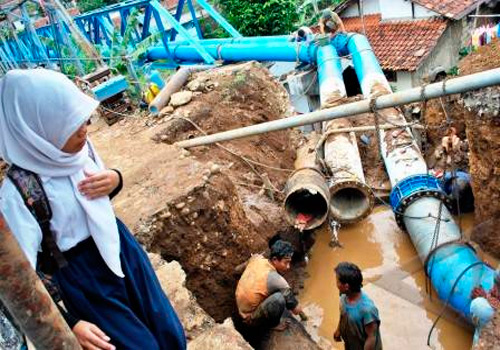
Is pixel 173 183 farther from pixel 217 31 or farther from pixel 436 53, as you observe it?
pixel 217 31

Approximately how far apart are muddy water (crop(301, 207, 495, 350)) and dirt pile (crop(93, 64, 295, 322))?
98 centimetres

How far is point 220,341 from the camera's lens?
10.6ft

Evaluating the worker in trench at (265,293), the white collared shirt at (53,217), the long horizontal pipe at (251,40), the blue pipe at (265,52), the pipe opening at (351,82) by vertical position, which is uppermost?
the white collared shirt at (53,217)

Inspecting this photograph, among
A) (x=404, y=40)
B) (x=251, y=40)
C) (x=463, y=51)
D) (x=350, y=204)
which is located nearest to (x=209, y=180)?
(x=350, y=204)

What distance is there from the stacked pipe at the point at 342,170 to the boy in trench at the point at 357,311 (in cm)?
278

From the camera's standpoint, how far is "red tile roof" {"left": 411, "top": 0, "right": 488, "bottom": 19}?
14070 millimetres

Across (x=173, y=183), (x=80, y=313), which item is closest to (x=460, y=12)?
(x=173, y=183)

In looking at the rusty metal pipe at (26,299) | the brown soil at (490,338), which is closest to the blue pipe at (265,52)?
the brown soil at (490,338)

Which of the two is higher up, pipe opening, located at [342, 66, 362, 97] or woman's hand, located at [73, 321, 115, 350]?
woman's hand, located at [73, 321, 115, 350]

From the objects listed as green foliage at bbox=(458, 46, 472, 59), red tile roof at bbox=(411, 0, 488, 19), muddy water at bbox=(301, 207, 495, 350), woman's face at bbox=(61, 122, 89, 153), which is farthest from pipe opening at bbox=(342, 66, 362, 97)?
woman's face at bbox=(61, 122, 89, 153)

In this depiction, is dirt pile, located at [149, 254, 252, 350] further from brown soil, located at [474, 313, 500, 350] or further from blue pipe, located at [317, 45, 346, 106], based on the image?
blue pipe, located at [317, 45, 346, 106]

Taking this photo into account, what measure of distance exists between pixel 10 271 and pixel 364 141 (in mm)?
8222

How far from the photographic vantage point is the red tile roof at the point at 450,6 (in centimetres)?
1407

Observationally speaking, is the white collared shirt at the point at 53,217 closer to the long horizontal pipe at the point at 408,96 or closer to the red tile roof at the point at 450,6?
the long horizontal pipe at the point at 408,96
